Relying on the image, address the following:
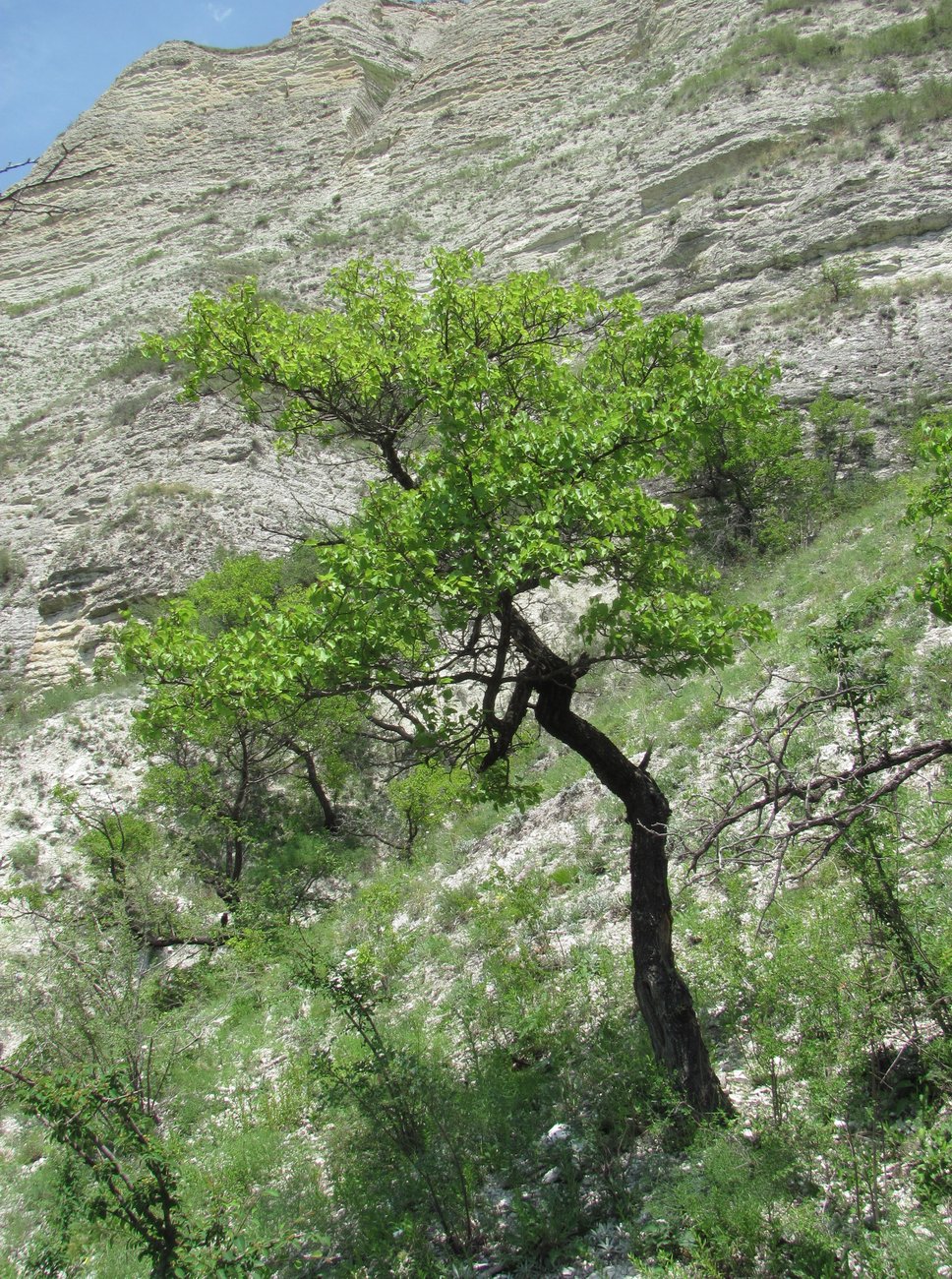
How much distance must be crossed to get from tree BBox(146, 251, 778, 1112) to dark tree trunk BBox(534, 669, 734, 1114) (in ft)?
0.04

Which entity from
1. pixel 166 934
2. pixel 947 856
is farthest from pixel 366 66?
pixel 947 856

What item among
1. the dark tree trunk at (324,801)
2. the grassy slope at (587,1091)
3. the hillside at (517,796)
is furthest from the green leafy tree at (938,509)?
the dark tree trunk at (324,801)

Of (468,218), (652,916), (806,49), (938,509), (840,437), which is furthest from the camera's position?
(468,218)

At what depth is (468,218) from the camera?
3297 centimetres

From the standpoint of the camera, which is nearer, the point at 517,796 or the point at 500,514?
the point at 500,514

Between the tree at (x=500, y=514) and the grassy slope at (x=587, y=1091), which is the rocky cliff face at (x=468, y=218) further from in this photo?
the grassy slope at (x=587, y=1091)

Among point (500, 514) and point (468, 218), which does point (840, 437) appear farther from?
point (468, 218)

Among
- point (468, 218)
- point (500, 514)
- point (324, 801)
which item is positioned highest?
point (468, 218)

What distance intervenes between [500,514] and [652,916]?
8.93 feet

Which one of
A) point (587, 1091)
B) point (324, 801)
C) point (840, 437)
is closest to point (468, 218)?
point (840, 437)

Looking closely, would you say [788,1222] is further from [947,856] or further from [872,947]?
[947,856]

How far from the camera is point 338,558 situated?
4.64m

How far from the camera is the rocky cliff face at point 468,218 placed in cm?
1892

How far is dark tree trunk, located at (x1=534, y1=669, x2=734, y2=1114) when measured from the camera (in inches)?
176
